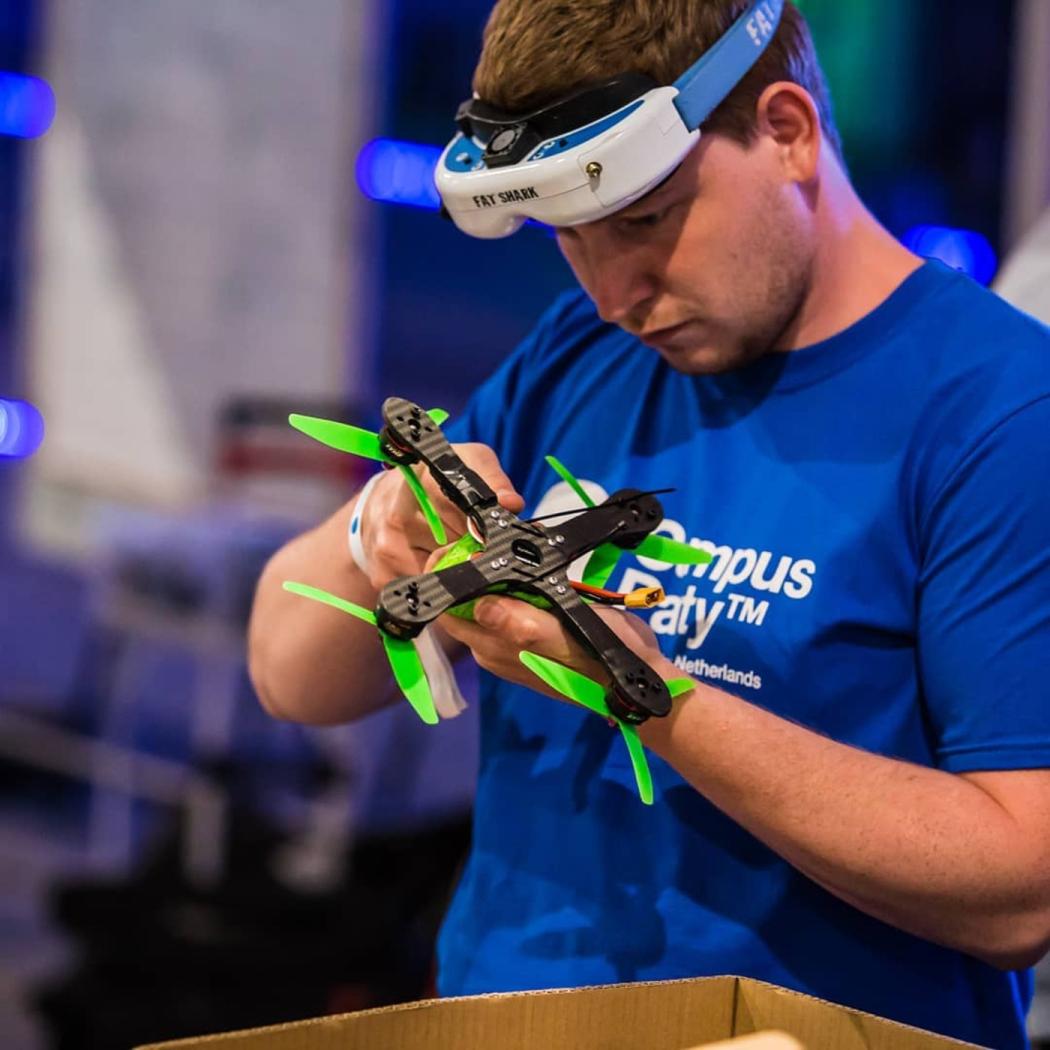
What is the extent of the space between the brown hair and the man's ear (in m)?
0.03

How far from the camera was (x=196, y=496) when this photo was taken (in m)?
4.41

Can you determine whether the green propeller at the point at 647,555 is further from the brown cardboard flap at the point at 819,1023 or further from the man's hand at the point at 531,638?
the brown cardboard flap at the point at 819,1023

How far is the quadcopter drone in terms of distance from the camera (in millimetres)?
1099

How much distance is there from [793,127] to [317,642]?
623 mm

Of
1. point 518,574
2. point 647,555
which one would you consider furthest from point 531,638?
point 647,555

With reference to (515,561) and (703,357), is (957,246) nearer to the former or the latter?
(703,357)

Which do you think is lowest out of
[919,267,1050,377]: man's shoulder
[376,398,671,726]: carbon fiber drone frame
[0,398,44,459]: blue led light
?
[0,398,44,459]: blue led light

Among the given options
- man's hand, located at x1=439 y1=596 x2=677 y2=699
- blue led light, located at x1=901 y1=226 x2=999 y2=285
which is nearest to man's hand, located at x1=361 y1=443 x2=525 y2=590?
man's hand, located at x1=439 y1=596 x2=677 y2=699

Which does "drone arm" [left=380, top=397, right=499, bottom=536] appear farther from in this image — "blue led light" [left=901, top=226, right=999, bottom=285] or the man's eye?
"blue led light" [left=901, top=226, right=999, bottom=285]

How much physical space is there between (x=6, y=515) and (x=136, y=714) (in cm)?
182

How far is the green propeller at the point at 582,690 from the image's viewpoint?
1.10 meters

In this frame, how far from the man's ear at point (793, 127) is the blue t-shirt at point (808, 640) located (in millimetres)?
134

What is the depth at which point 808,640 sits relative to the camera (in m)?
1.29

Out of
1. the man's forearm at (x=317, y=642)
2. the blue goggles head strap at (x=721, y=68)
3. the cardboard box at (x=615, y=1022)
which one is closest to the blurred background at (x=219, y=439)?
the man's forearm at (x=317, y=642)
